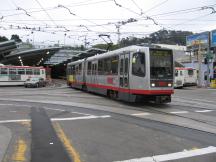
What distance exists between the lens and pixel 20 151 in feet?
28.5

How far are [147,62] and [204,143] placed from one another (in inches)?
367

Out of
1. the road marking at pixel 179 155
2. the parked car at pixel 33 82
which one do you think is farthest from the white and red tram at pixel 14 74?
the road marking at pixel 179 155

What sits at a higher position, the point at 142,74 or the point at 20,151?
the point at 142,74

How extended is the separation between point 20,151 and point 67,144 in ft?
4.03

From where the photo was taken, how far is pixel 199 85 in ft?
151

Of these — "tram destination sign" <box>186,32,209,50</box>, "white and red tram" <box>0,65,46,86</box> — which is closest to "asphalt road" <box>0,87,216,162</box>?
"white and red tram" <box>0,65,46,86</box>

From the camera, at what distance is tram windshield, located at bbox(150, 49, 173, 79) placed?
18.8 meters

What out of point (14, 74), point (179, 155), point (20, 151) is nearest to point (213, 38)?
point (14, 74)

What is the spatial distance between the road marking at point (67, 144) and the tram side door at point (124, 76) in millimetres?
7967

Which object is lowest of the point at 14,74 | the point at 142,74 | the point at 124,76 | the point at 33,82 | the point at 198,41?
the point at 33,82

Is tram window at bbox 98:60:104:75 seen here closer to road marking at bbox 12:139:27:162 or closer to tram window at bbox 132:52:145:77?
tram window at bbox 132:52:145:77

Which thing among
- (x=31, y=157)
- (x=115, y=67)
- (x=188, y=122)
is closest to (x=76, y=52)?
(x=115, y=67)

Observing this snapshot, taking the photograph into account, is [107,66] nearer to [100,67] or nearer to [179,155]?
[100,67]

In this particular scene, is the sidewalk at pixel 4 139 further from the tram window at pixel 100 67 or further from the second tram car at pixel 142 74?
the tram window at pixel 100 67
